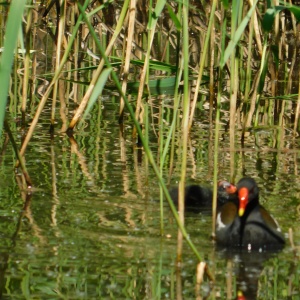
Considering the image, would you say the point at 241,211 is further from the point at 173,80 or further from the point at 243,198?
the point at 173,80

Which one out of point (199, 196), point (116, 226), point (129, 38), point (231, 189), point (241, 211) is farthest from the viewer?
point (129, 38)

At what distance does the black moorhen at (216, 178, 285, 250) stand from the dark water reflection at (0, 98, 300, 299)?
11 centimetres

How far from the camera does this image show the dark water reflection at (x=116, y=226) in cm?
A: 513

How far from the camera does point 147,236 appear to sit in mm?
6078

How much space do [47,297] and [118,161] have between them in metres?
3.38

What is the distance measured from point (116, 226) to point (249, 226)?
2.84ft

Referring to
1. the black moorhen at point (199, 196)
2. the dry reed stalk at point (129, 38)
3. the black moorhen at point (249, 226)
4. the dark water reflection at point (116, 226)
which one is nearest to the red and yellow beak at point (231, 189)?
the black moorhen at point (199, 196)

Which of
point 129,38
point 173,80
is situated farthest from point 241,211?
point 173,80

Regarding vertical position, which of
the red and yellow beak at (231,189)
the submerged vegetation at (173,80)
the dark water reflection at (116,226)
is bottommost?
the dark water reflection at (116,226)

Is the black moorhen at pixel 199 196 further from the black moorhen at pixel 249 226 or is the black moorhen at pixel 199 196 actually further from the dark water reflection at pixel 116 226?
the black moorhen at pixel 249 226

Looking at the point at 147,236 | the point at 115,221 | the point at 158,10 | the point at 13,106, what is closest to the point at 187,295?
the point at 147,236

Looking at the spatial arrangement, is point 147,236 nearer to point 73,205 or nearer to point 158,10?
point 73,205

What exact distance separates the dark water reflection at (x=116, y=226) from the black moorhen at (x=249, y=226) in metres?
0.11

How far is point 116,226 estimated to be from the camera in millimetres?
6293
